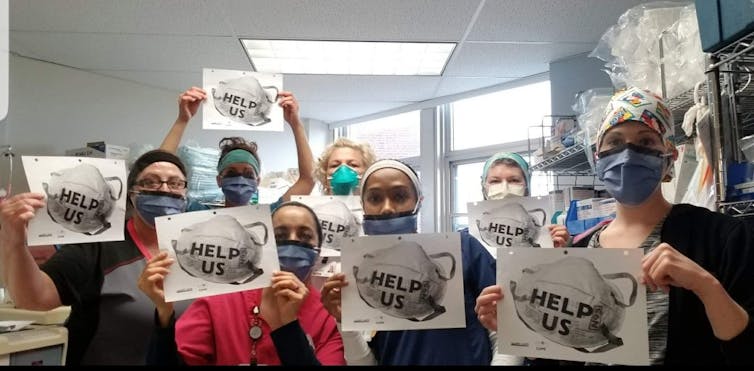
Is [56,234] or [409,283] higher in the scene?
[56,234]

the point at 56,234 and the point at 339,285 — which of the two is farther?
the point at 56,234

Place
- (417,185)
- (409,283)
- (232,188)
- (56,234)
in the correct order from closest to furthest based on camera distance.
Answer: (409,283) < (56,234) < (417,185) < (232,188)

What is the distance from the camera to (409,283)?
3.55 ft

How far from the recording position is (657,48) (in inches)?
77.3

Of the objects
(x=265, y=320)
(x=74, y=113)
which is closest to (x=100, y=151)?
(x=74, y=113)

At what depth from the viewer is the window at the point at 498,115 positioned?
4.43 m

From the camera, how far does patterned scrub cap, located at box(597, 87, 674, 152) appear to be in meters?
1.19

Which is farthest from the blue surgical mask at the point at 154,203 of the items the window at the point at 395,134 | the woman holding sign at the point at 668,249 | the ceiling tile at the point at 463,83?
the window at the point at 395,134

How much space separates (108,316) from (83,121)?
3.31 meters

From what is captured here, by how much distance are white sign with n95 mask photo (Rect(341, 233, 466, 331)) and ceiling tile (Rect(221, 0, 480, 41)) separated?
211 cm

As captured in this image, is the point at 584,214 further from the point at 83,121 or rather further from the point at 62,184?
the point at 83,121

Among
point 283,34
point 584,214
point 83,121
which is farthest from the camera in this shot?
point 83,121

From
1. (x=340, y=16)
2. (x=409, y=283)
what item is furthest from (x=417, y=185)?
(x=340, y=16)

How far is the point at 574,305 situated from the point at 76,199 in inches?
50.3
